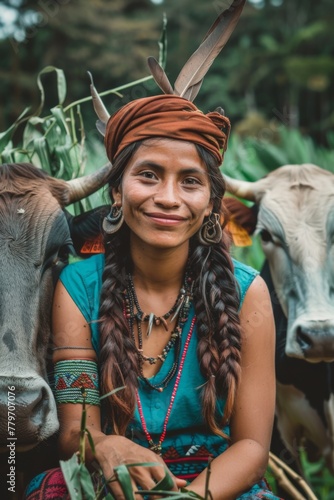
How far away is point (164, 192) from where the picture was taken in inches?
108

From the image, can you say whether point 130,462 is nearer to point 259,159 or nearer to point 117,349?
point 117,349

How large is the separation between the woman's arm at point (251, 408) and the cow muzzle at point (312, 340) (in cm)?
66

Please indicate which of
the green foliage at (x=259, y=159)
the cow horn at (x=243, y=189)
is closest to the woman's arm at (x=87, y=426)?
the cow horn at (x=243, y=189)

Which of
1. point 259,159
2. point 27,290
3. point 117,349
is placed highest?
point 259,159

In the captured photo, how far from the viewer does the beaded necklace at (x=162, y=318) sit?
2.86m

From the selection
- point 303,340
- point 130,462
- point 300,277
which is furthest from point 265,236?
point 130,462

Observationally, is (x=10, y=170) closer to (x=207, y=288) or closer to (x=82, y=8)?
(x=207, y=288)

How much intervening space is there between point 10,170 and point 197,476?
1.50 metres

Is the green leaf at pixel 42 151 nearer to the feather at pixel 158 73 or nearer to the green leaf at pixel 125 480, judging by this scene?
the feather at pixel 158 73

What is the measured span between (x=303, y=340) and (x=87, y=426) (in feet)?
4.37

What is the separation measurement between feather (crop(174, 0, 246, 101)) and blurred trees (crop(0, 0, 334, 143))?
543 inches

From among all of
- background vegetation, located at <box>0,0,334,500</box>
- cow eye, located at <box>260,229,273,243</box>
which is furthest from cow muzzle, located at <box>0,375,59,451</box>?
background vegetation, located at <box>0,0,334,500</box>

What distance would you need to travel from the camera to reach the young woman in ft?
9.04

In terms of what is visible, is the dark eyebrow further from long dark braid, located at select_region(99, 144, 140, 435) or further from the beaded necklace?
the beaded necklace
